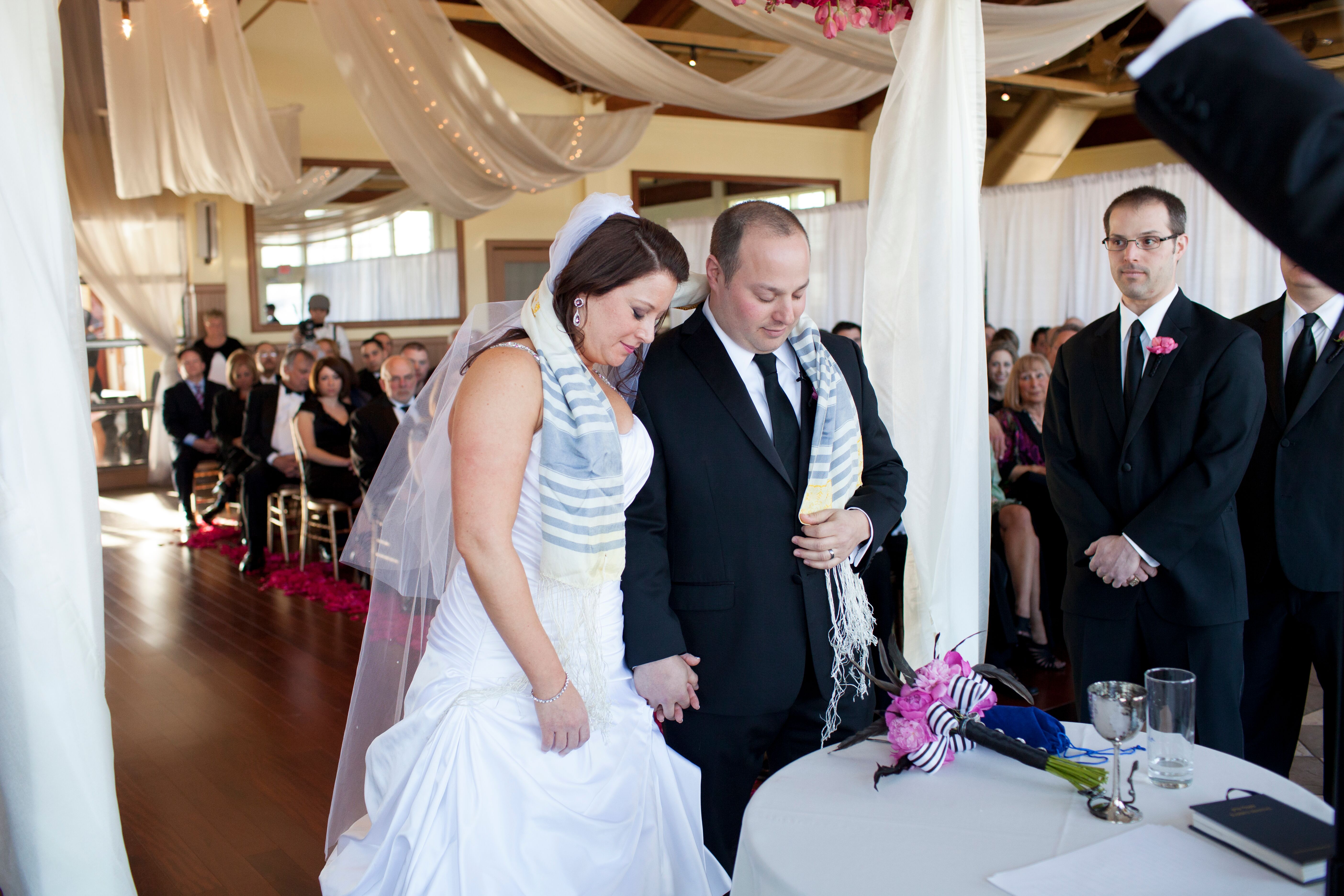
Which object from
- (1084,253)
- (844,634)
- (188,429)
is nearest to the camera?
(844,634)

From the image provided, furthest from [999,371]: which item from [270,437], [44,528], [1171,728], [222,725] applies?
[44,528]

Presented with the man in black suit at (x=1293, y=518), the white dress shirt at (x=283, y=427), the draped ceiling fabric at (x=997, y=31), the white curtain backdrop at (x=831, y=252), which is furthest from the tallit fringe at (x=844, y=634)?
the white curtain backdrop at (x=831, y=252)

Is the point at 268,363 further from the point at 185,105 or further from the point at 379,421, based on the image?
the point at 379,421

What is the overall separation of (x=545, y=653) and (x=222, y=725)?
285cm

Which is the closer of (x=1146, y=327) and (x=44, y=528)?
(x=44, y=528)

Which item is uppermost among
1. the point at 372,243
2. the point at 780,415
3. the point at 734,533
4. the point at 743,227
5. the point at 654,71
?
the point at 654,71

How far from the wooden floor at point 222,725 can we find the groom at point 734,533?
141 cm

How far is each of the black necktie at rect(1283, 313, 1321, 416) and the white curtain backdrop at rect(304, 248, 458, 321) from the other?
976 cm

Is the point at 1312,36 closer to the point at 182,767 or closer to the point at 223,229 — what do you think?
the point at 182,767

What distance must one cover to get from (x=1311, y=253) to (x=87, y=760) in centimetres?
213

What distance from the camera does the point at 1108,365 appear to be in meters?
2.68

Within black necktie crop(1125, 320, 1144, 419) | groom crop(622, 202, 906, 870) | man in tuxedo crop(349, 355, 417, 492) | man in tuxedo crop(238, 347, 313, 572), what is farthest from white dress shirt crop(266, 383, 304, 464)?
black necktie crop(1125, 320, 1144, 419)

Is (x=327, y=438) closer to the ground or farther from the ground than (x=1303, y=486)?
closer to the ground

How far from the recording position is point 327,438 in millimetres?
6750
